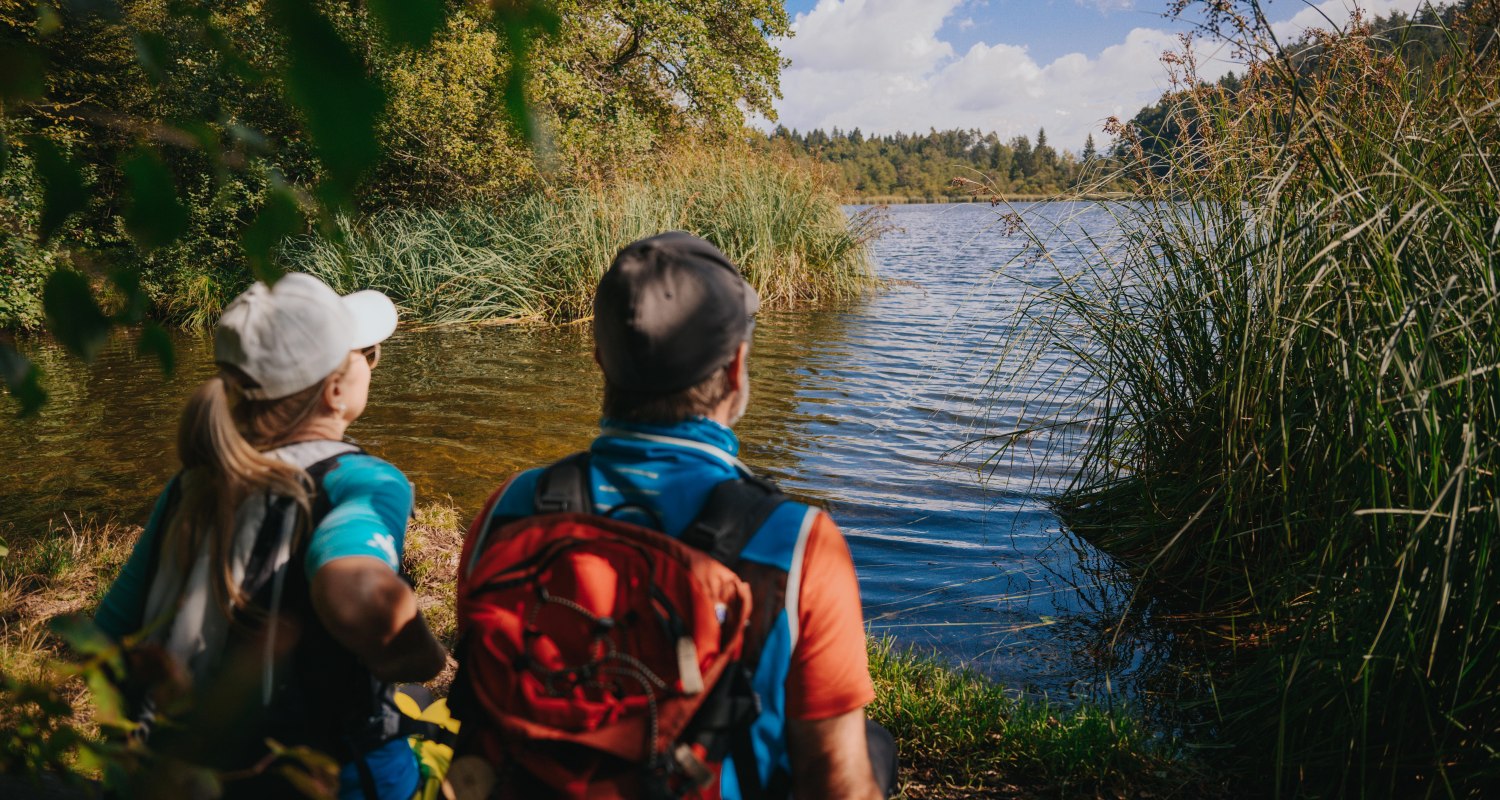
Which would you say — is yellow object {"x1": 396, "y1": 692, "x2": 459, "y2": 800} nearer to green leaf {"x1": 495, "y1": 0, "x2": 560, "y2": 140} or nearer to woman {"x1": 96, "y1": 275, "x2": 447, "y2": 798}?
woman {"x1": 96, "y1": 275, "x2": 447, "y2": 798}

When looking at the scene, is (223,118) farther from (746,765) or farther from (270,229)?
(746,765)

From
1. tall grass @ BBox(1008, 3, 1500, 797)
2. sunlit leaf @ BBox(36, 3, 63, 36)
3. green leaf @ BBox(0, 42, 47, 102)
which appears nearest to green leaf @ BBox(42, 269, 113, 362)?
green leaf @ BBox(0, 42, 47, 102)

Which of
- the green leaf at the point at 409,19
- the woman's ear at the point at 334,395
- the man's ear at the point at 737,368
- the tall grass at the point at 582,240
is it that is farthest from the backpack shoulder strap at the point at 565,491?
the tall grass at the point at 582,240

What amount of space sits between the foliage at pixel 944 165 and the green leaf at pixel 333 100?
371 centimetres

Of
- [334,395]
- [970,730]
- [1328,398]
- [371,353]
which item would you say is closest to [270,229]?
[334,395]

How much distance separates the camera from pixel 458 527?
4855mm

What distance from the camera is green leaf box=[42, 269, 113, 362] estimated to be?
3.84 feet

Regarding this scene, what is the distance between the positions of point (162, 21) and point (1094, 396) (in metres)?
4.10

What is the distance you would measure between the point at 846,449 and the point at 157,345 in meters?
6.19

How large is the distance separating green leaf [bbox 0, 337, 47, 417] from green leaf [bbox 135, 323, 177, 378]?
133mm

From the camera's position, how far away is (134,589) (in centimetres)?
174

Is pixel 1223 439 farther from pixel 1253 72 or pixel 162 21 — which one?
pixel 162 21

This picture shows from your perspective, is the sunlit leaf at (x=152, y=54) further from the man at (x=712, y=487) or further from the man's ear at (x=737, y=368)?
the man's ear at (x=737, y=368)

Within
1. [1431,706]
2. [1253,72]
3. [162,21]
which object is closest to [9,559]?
[162,21]
